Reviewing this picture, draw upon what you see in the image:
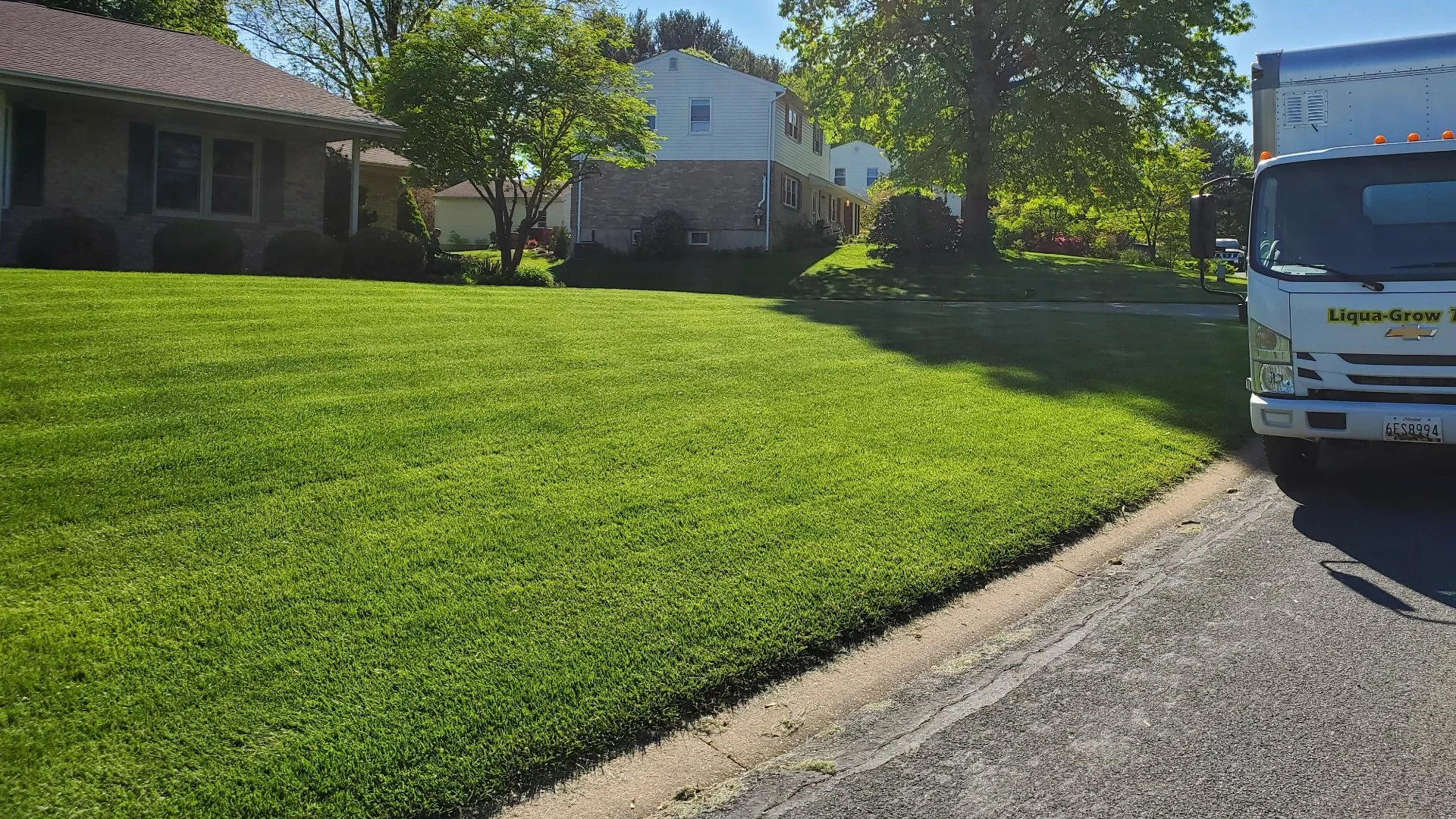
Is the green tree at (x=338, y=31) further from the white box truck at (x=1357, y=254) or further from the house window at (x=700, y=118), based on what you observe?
the white box truck at (x=1357, y=254)

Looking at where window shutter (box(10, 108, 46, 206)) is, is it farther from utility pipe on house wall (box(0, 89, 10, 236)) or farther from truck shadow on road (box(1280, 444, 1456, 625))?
truck shadow on road (box(1280, 444, 1456, 625))

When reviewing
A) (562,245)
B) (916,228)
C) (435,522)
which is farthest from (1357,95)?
(562,245)

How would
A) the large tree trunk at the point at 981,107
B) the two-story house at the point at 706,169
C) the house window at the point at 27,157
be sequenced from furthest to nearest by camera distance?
1. the two-story house at the point at 706,169
2. the large tree trunk at the point at 981,107
3. the house window at the point at 27,157

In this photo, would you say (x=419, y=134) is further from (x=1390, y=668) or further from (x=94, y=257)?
(x=1390, y=668)

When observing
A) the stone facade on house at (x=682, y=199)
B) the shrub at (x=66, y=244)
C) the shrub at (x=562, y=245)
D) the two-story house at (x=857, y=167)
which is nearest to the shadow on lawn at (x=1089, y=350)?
the shrub at (x=66, y=244)

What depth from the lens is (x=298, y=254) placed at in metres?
18.2

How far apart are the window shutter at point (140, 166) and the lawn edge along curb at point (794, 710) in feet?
58.3

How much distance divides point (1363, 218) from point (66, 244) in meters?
17.2

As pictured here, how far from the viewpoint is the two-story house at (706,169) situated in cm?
3662

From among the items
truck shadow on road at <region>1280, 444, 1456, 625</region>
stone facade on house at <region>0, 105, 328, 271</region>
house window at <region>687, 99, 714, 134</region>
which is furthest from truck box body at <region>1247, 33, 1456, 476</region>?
house window at <region>687, 99, 714, 134</region>

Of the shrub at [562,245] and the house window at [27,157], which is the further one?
the shrub at [562,245]

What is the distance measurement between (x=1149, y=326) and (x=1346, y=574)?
11958 millimetres

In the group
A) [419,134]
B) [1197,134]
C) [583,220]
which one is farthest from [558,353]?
[583,220]

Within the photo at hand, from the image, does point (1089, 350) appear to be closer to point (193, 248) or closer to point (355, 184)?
point (355, 184)
